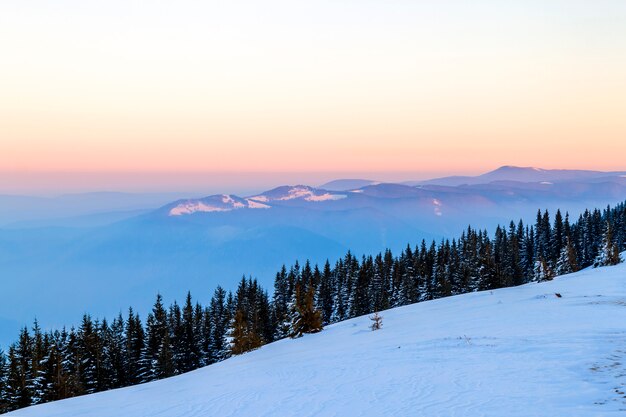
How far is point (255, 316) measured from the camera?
242ft

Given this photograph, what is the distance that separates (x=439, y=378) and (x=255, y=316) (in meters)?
64.0

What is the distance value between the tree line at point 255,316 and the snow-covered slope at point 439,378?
18098mm

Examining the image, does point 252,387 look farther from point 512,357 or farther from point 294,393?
point 512,357

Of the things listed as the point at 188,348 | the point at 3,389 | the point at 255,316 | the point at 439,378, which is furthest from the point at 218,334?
the point at 439,378

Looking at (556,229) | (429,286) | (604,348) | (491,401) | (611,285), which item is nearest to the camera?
(491,401)

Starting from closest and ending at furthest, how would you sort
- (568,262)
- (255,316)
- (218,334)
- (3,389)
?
(3,389), (255,316), (218,334), (568,262)

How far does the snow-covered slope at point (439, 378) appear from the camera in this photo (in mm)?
9805

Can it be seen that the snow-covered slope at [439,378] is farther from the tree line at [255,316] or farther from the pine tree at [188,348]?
the pine tree at [188,348]

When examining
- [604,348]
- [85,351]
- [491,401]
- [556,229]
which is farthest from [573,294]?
[556,229]

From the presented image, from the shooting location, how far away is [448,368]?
13.6 meters

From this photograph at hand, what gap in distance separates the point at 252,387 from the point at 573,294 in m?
24.3

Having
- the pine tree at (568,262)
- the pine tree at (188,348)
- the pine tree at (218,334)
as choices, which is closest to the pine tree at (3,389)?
the pine tree at (188,348)

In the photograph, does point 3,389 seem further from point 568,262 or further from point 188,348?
point 568,262

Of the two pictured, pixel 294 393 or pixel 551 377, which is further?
pixel 294 393
